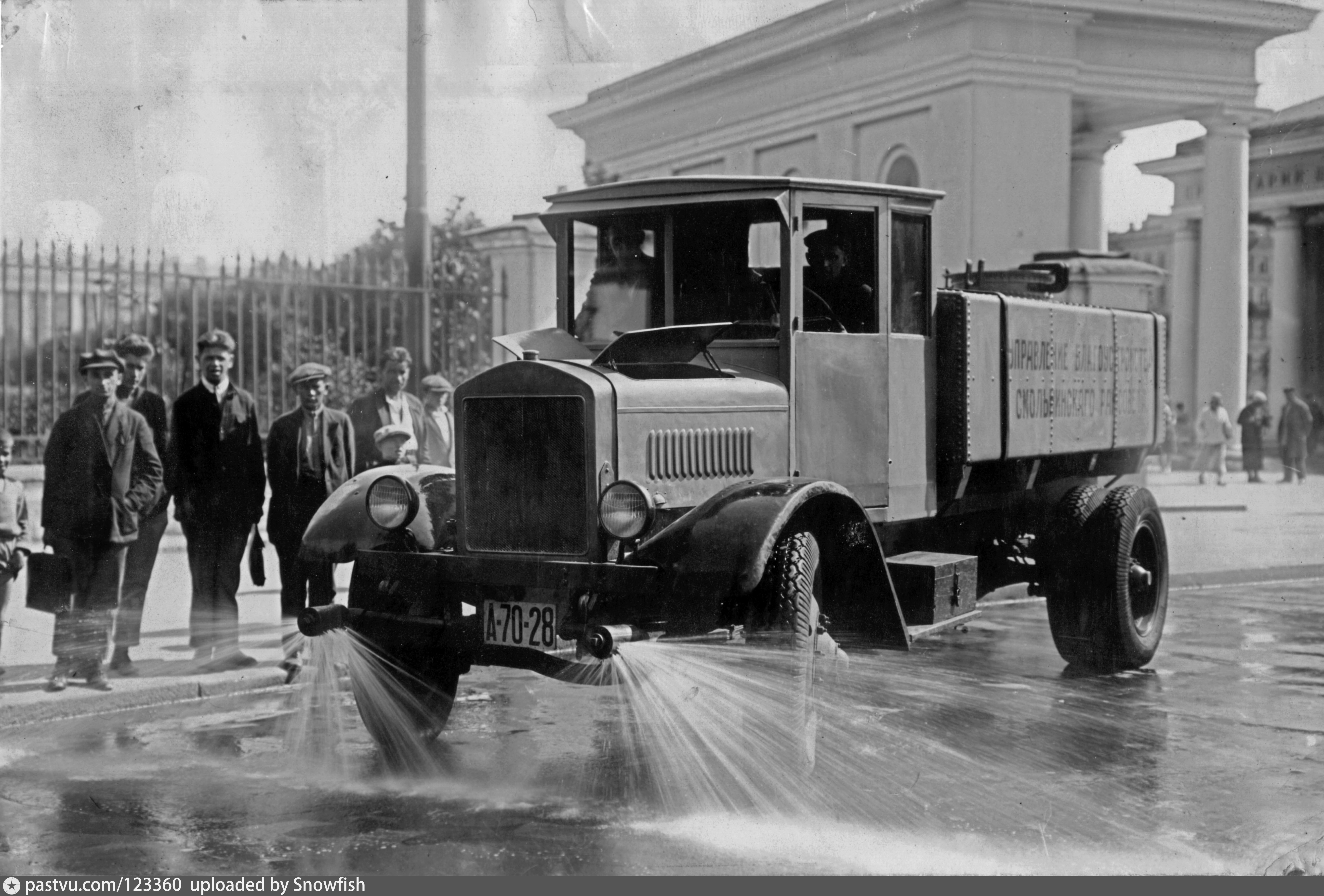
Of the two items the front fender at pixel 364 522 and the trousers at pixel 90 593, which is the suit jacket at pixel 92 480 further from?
the front fender at pixel 364 522

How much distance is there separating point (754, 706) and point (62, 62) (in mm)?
5510

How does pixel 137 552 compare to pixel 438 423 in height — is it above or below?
below

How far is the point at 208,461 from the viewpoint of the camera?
8031mm

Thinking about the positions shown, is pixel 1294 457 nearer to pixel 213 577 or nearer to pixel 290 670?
pixel 290 670

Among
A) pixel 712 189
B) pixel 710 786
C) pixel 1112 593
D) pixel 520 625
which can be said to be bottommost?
pixel 710 786

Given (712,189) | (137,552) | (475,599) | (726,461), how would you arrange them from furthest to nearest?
(137,552)
(712,189)
(726,461)
(475,599)

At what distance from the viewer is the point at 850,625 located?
625 centimetres

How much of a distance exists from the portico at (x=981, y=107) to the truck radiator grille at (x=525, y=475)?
12788mm

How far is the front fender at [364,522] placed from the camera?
6.14m

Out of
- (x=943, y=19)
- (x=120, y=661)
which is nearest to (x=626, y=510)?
(x=120, y=661)

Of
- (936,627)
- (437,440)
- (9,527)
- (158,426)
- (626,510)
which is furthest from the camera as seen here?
(437,440)

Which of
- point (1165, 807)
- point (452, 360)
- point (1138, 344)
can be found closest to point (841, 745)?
point (1165, 807)

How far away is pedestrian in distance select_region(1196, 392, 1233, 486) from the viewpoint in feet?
70.0

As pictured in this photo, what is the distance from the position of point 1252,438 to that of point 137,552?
18834 mm
